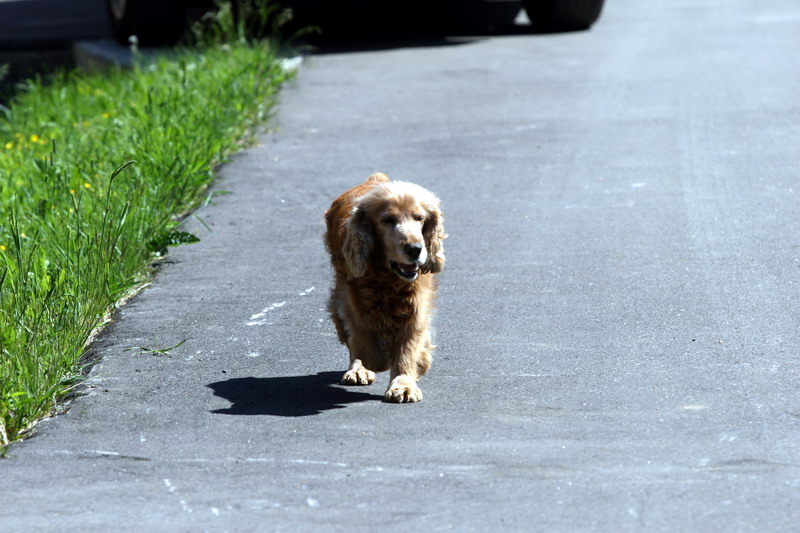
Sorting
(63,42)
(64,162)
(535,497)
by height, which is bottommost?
(63,42)

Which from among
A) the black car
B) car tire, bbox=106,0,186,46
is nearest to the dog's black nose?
the black car

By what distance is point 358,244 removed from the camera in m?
5.26

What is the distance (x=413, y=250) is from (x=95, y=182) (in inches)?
148

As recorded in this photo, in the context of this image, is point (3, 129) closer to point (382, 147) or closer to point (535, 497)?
point (382, 147)

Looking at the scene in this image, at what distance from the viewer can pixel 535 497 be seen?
4168mm

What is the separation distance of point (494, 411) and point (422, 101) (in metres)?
6.13

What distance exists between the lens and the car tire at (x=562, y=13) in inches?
541

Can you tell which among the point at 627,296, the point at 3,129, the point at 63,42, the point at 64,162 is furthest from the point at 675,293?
the point at 63,42

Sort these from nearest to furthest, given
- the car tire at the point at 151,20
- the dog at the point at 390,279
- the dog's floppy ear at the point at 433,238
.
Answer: the dog at the point at 390,279
the dog's floppy ear at the point at 433,238
the car tire at the point at 151,20

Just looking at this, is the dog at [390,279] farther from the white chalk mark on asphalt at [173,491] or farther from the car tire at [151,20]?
the car tire at [151,20]

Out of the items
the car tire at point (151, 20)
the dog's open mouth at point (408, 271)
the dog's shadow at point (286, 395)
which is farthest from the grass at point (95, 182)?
the dog's open mouth at point (408, 271)

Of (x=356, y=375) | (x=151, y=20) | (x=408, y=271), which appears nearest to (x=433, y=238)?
(x=408, y=271)

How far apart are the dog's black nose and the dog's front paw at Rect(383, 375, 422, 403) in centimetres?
51

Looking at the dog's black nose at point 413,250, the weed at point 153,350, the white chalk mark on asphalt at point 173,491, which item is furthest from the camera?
the weed at point 153,350
